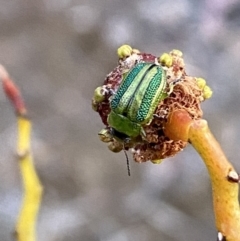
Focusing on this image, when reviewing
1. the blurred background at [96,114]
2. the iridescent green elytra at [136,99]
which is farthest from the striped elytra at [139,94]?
the blurred background at [96,114]

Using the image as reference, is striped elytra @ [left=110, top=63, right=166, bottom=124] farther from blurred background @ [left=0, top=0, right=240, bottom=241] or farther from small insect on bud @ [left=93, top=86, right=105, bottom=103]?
blurred background @ [left=0, top=0, right=240, bottom=241]

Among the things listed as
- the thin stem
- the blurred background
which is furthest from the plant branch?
the blurred background

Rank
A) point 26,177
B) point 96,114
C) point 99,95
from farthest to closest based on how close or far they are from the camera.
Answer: point 96,114, point 99,95, point 26,177

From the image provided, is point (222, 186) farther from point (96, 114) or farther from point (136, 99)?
point (96, 114)

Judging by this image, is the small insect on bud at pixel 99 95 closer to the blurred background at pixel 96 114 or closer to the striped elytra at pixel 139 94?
the striped elytra at pixel 139 94

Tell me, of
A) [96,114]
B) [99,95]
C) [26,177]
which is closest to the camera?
[26,177]

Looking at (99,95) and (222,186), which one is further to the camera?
(99,95)

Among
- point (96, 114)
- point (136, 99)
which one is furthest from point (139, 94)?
point (96, 114)

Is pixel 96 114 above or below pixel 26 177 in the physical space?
above
